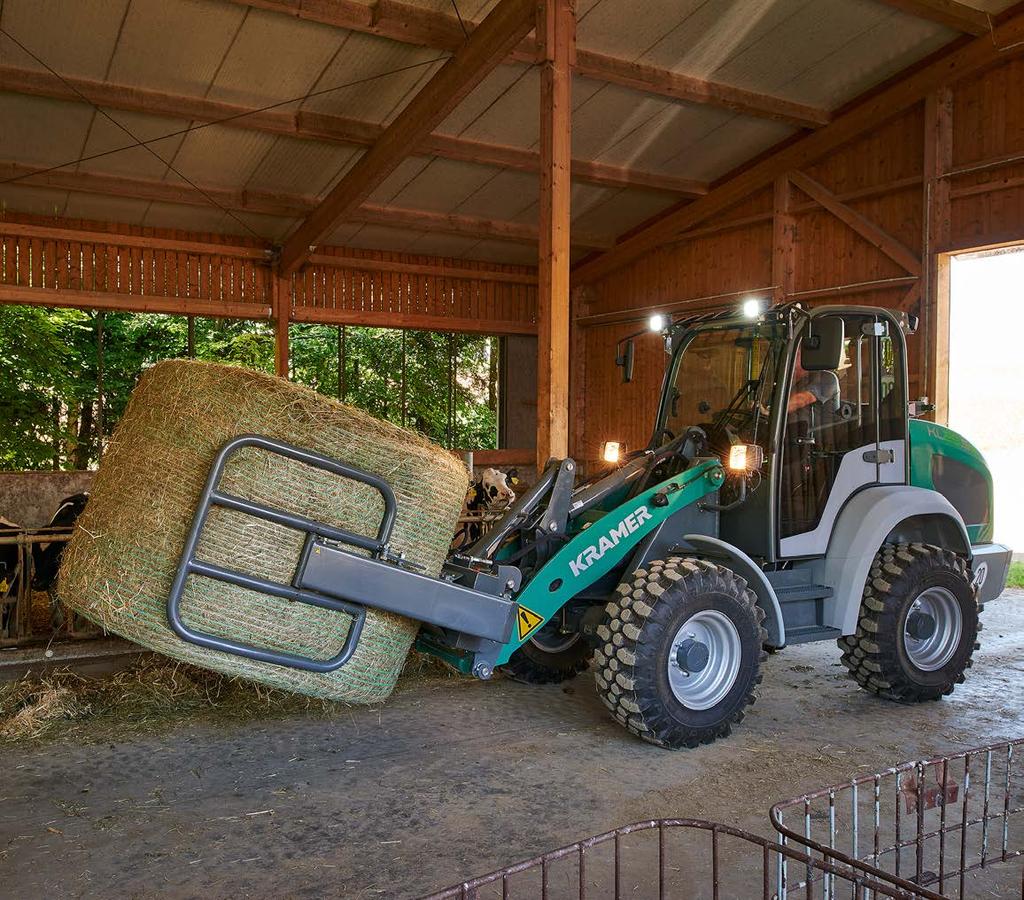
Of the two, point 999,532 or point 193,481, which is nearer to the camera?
point 193,481

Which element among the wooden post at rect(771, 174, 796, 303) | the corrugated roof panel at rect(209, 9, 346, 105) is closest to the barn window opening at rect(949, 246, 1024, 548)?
the wooden post at rect(771, 174, 796, 303)

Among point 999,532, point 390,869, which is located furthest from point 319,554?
point 999,532

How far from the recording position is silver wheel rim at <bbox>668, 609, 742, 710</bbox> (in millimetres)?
4820

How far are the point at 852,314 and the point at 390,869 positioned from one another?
403 centimetres

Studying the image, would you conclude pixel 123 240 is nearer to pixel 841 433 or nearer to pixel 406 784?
pixel 841 433

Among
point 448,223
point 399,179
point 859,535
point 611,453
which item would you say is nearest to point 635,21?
point 399,179

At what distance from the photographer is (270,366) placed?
1762 centimetres

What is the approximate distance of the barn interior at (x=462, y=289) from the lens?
3.91 metres

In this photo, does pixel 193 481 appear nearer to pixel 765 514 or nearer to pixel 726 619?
pixel 726 619

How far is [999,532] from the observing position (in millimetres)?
15008

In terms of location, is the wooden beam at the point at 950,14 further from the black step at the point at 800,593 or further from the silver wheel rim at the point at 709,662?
the silver wheel rim at the point at 709,662

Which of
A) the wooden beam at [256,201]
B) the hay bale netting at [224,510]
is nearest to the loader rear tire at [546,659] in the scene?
the hay bale netting at [224,510]

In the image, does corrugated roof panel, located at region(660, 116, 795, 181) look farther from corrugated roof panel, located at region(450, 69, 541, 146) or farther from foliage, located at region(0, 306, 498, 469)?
foliage, located at region(0, 306, 498, 469)

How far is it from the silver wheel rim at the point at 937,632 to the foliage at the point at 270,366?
10859 mm
